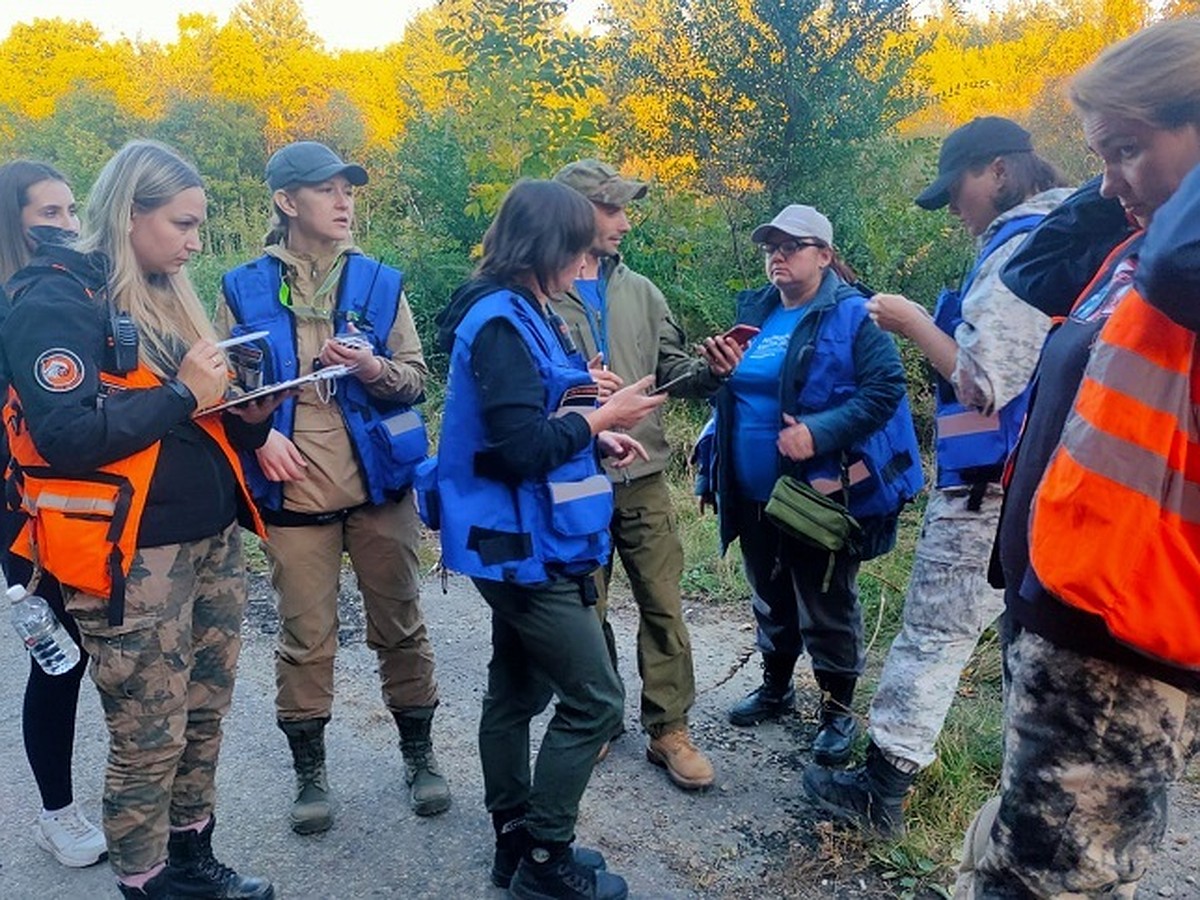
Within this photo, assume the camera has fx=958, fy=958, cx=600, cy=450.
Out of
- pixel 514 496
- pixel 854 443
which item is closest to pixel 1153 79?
pixel 514 496

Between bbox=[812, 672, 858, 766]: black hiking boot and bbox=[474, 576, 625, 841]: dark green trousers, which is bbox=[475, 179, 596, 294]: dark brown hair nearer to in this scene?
bbox=[474, 576, 625, 841]: dark green trousers

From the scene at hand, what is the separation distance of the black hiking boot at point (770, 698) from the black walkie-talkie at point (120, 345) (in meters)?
2.55

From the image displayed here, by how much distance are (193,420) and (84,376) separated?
1.07 feet

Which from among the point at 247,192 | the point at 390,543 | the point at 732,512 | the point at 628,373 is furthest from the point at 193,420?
the point at 247,192

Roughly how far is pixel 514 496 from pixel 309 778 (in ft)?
4.69

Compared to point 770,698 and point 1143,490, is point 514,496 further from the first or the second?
point 770,698

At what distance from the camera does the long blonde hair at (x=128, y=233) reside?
8.00 feet

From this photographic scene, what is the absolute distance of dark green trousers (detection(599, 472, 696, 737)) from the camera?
11.4ft

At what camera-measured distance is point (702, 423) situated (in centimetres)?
757

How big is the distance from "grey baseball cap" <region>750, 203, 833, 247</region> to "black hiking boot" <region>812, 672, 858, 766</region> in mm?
1583

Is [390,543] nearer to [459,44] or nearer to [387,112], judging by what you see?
[459,44]

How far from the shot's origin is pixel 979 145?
282 centimetres

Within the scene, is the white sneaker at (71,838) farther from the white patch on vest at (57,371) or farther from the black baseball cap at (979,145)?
the black baseball cap at (979,145)

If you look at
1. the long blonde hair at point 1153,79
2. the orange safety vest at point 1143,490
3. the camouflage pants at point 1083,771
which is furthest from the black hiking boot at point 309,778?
the long blonde hair at point 1153,79
